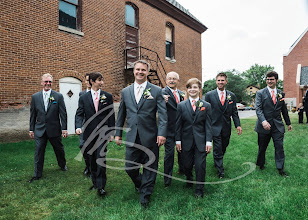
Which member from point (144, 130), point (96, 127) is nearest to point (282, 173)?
point (144, 130)

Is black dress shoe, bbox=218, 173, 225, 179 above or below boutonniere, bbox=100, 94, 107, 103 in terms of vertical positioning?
below

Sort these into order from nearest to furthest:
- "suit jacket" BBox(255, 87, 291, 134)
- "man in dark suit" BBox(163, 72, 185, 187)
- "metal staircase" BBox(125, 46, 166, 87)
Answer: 1. "man in dark suit" BBox(163, 72, 185, 187)
2. "suit jacket" BBox(255, 87, 291, 134)
3. "metal staircase" BBox(125, 46, 166, 87)

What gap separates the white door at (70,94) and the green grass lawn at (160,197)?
5.03 meters

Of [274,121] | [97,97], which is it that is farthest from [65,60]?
[274,121]

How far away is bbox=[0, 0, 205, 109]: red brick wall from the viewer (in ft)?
27.9

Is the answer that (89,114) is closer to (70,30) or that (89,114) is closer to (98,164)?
(98,164)

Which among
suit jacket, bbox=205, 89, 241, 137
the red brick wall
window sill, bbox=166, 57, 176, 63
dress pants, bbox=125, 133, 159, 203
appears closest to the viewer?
dress pants, bbox=125, 133, 159, 203

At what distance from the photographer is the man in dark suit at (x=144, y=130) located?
11.3ft

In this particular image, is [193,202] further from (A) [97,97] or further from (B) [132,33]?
(B) [132,33]

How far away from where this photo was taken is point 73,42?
10.4 meters

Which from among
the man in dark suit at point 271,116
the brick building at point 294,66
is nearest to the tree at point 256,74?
the brick building at point 294,66

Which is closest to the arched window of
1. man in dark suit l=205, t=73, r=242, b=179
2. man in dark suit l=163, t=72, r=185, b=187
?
man in dark suit l=205, t=73, r=242, b=179

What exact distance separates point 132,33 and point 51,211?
12088 mm

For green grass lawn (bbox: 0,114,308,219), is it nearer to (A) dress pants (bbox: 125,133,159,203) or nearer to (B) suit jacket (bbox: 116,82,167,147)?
(A) dress pants (bbox: 125,133,159,203)
